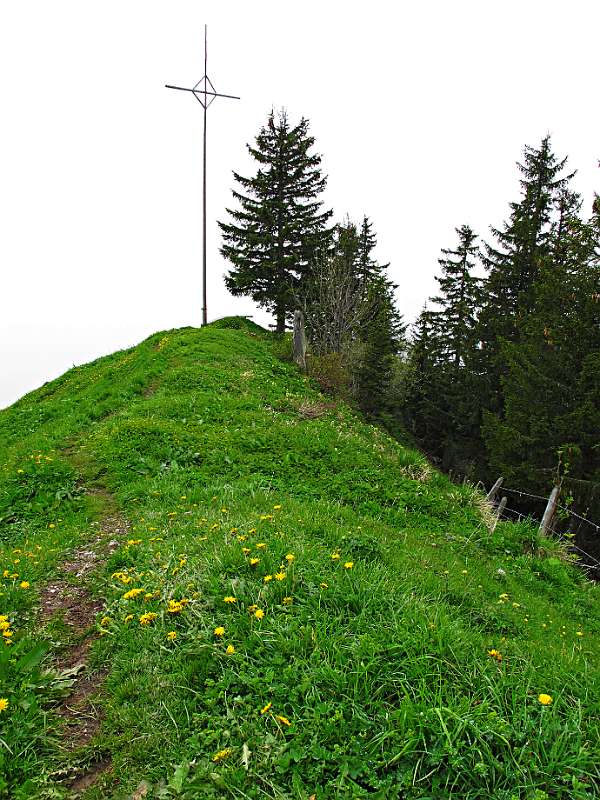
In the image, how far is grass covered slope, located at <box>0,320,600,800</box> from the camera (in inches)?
84.2

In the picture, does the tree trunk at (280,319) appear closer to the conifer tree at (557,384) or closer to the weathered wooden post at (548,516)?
the conifer tree at (557,384)

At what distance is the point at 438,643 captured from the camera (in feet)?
8.74

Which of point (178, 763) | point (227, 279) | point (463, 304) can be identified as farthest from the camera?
point (463, 304)

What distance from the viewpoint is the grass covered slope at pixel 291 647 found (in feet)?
7.02

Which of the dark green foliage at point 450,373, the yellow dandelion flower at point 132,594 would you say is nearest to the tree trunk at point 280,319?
the dark green foliage at point 450,373

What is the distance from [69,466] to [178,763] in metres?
6.01

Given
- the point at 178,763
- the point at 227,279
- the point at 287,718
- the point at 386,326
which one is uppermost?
the point at 227,279

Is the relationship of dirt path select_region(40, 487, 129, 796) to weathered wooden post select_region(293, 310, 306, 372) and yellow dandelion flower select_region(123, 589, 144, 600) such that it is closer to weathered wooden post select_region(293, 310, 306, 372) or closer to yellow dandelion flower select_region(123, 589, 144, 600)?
yellow dandelion flower select_region(123, 589, 144, 600)

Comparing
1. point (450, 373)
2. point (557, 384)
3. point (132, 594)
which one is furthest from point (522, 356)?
point (132, 594)

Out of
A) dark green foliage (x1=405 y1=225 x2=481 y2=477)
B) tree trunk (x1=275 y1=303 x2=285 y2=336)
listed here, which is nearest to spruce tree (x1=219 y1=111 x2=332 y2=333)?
tree trunk (x1=275 y1=303 x2=285 y2=336)

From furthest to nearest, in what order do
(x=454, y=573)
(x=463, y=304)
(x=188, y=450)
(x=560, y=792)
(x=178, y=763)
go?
(x=463, y=304) < (x=188, y=450) < (x=454, y=573) < (x=178, y=763) < (x=560, y=792)

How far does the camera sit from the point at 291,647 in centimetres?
276

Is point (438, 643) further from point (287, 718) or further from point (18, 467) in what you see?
point (18, 467)

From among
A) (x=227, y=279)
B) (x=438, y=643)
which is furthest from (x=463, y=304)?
(x=438, y=643)
